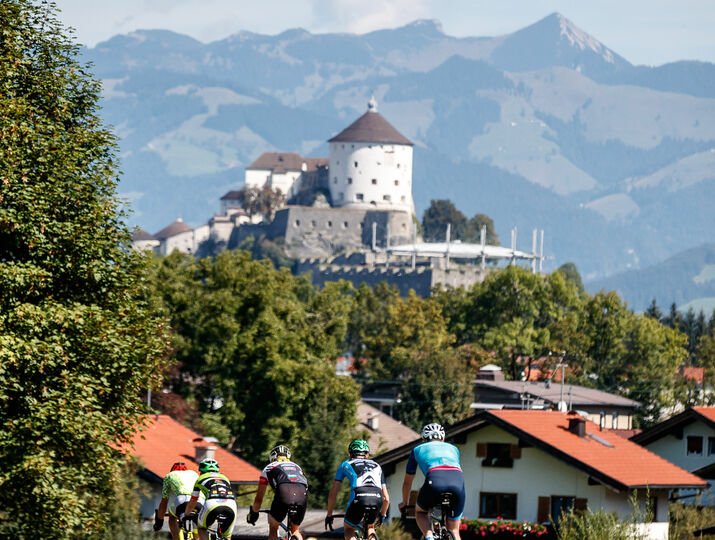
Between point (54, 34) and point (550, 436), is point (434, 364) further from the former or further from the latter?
point (54, 34)

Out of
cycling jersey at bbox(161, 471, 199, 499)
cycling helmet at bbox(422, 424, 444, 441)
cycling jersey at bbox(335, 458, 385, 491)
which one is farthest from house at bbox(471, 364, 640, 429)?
cycling helmet at bbox(422, 424, 444, 441)

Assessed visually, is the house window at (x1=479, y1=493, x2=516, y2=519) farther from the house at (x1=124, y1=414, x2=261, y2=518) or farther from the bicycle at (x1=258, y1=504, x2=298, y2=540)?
the bicycle at (x1=258, y1=504, x2=298, y2=540)

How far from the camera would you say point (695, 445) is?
177ft

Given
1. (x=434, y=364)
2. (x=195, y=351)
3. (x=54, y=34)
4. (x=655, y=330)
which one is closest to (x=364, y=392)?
(x=434, y=364)

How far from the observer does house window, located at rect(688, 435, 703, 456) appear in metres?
53.7

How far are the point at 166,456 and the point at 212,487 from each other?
2654 cm

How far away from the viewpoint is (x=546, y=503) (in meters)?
42.8

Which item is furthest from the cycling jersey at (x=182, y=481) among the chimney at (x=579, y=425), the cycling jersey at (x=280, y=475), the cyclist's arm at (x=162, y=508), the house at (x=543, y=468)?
the chimney at (x=579, y=425)

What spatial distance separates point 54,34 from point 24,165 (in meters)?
4.57

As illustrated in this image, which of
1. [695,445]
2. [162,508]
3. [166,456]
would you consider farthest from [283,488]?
[695,445]

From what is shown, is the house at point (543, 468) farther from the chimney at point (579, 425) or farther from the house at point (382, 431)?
the house at point (382, 431)

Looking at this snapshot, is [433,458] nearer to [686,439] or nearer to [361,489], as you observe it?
[361,489]

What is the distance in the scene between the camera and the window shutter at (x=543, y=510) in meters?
42.8

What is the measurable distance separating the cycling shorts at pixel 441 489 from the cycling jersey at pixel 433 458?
64 mm
